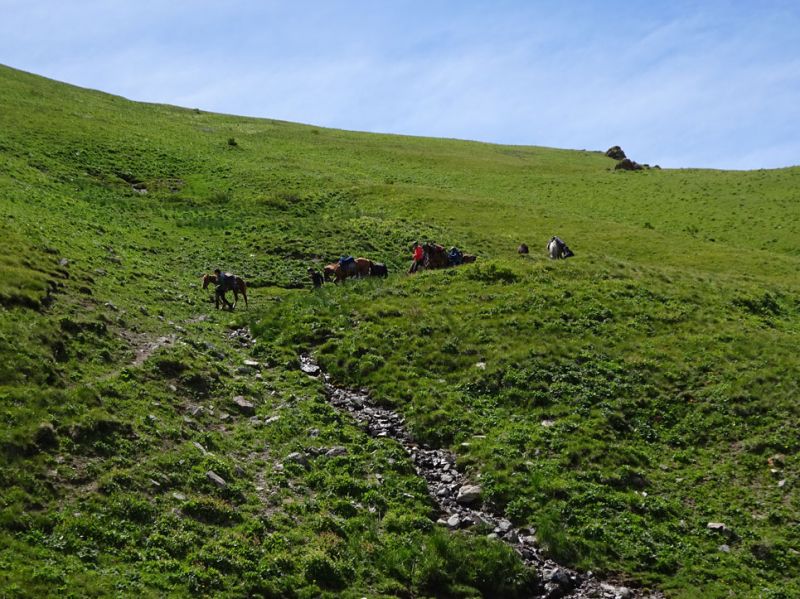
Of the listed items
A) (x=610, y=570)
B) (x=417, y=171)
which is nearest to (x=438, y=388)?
(x=610, y=570)

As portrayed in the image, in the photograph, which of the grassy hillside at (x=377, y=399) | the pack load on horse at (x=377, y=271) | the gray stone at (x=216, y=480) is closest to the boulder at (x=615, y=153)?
the grassy hillside at (x=377, y=399)

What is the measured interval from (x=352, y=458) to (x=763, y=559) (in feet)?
31.5

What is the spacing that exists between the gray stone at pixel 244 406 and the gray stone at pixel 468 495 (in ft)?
21.6

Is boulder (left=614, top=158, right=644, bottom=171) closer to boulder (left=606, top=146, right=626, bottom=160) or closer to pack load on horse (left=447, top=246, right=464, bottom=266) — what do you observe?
boulder (left=606, top=146, right=626, bottom=160)

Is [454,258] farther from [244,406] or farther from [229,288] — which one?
[244,406]

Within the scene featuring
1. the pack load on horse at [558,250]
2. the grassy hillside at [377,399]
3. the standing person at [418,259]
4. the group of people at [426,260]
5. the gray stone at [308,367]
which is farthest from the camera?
the pack load on horse at [558,250]

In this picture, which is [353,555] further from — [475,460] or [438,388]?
[438,388]

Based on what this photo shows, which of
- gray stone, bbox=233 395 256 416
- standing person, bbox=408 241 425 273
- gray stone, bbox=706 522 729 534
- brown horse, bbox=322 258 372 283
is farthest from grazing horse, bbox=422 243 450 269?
gray stone, bbox=706 522 729 534

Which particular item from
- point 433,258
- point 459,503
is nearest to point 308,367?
point 459,503

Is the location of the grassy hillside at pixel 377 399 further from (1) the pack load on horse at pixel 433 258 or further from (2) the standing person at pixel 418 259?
(2) the standing person at pixel 418 259

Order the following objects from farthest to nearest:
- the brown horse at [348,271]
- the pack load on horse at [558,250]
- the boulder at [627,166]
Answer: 1. the boulder at [627,166]
2. the pack load on horse at [558,250]
3. the brown horse at [348,271]

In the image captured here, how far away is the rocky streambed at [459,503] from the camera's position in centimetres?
1436

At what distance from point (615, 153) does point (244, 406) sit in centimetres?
10770

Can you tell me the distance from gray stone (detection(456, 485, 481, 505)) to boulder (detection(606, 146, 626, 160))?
106889 mm
